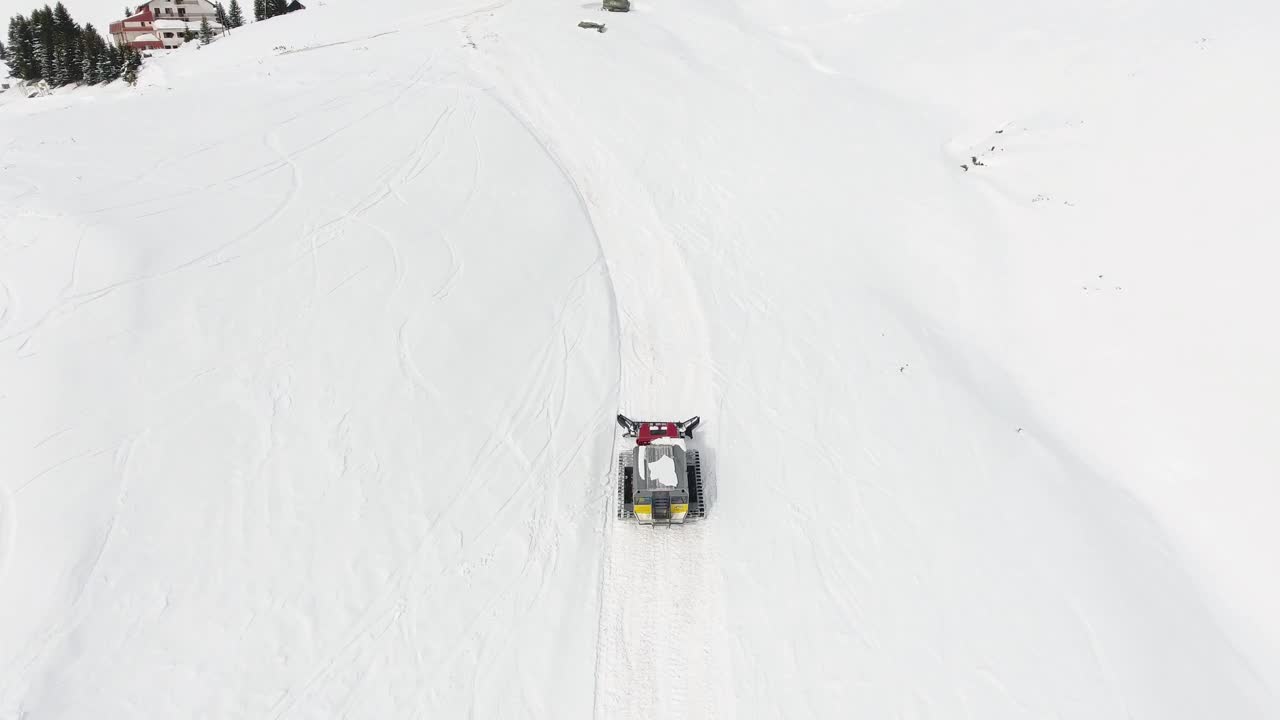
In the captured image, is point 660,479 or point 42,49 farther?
point 42,49

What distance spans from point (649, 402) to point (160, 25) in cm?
6107

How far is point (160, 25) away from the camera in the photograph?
1879 inches

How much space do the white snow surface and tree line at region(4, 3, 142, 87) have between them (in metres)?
20.8

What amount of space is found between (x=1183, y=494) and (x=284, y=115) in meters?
29.9

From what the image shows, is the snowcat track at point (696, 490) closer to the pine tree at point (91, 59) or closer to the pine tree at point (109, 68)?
the pine tree at point (109, 68)

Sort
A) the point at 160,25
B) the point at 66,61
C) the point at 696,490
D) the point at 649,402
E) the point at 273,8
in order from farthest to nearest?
the point at 273,8 < the point at 160,25 < the point at 66,61 < the point at 649,402 < the point at 696,490

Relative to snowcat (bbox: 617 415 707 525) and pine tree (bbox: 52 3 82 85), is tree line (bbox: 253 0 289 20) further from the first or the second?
snowcat (bbox: 617 415 707 525)

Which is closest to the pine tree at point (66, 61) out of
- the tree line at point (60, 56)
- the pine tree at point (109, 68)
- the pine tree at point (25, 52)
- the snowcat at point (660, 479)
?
the tree line at point (60, 56)

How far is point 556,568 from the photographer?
34.8ft

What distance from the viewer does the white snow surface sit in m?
9.48

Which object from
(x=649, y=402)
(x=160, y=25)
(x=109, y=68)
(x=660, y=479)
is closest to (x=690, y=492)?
(x=660, y=479)

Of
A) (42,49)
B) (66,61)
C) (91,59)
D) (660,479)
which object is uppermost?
(42,49)

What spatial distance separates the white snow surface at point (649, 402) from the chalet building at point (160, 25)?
36318mm

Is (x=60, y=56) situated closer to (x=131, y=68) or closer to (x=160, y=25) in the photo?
(x=131, y=68)
